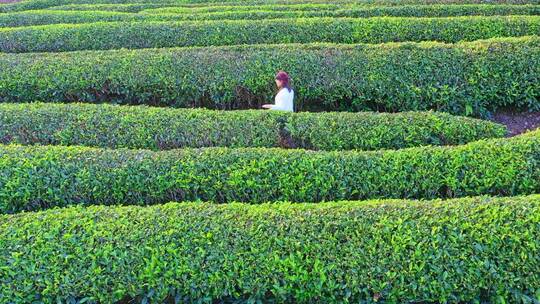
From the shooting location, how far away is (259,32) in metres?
13.0

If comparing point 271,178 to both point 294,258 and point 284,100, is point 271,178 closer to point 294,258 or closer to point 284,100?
point 294,258

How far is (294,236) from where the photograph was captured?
17.6 ft

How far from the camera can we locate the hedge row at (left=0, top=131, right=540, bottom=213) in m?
6.70

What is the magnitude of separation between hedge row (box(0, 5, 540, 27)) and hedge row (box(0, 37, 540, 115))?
14.4 feet

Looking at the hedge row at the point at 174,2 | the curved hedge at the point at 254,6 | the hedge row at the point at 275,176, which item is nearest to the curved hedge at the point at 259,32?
the curved hedge at the point at 254,6

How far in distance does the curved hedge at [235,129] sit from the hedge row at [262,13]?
7.38 metres

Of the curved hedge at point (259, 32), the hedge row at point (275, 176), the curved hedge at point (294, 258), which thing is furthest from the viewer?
the curved hedge at point (259, 32)

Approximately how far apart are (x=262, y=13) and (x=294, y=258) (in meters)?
11.3

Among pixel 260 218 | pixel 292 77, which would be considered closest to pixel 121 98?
pixel 292 77

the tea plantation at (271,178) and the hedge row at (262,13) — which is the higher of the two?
the hedge row at (262,13)

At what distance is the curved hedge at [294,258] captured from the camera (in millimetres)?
5082

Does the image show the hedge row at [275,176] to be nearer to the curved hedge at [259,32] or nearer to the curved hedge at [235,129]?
the curved hedge at [235,129]

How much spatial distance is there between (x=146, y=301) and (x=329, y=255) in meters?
1.93

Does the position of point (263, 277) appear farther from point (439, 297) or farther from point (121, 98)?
point (121, 98)
